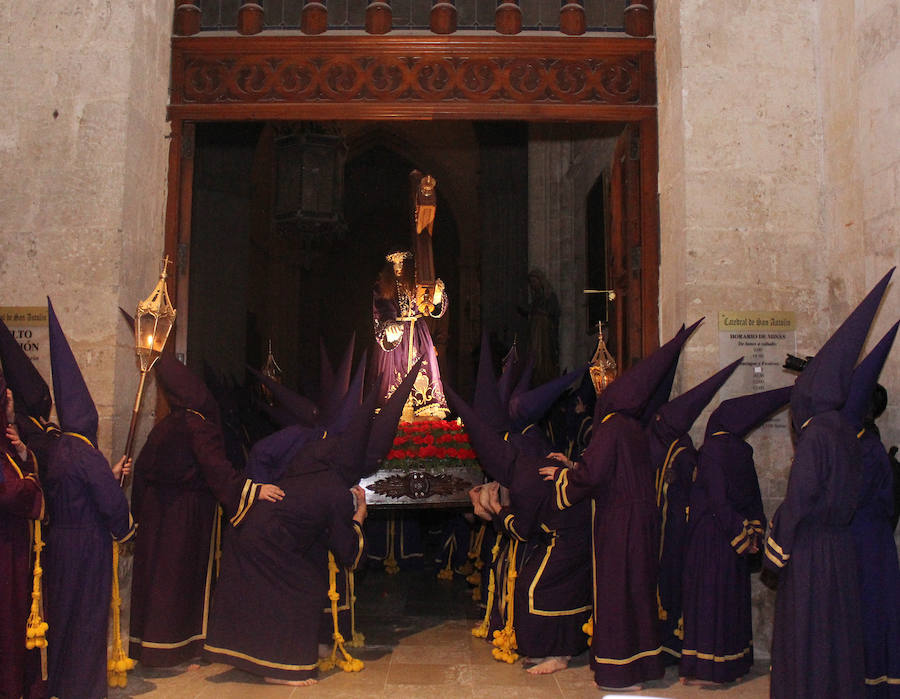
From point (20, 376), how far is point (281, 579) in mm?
1951

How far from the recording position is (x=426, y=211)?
25.3ft

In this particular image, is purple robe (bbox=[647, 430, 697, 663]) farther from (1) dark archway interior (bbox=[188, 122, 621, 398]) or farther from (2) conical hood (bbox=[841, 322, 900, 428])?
(1) dark archway interior (bbox=[188, 122, 621, 398])

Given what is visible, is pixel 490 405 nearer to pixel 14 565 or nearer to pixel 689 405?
pixel 689 405

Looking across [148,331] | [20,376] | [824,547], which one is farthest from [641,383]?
[20,376]

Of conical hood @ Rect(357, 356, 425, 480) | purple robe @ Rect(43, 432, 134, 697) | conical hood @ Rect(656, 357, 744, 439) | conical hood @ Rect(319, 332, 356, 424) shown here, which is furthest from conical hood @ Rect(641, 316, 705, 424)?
purple robe @ Rect(43, 432, 134, 697)

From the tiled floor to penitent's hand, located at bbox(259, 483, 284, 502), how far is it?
113cm

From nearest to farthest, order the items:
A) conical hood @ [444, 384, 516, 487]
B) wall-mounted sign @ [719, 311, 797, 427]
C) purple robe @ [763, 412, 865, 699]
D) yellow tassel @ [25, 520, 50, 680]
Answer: purple robe @ [763, 412, 865, 699], yellow tassel @ [25, 520, 50, 680], conical hood @ [444, 384, 516, 487], wall-mounted sign @ [719, 311, 797, 427]

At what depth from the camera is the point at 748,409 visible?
5.06 meters

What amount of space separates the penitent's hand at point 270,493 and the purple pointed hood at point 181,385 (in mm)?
676

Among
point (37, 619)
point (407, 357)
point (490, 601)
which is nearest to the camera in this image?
point (37, 619)

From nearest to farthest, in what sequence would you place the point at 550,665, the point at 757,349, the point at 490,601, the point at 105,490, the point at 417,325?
1. the point at 105,490
2. the point at 550,665
3. the point at 757,349
4. the point at 490,601
5. the point at 417,325

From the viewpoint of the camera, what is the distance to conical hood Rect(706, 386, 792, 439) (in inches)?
199

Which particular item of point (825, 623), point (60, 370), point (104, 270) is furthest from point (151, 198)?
point (825, 623)

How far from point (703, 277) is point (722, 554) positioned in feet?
6.35
